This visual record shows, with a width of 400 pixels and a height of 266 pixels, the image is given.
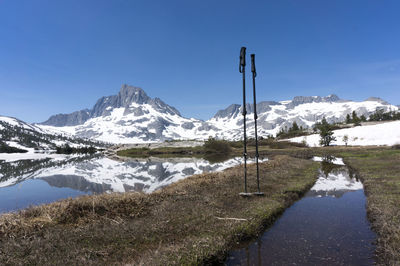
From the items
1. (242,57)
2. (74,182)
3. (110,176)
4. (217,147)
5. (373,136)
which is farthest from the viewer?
(217,147)

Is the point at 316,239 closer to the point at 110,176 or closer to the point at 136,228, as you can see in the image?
the point at 136,228

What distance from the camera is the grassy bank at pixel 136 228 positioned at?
920cm

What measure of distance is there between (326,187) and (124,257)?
24077 mm

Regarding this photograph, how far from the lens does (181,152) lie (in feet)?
482

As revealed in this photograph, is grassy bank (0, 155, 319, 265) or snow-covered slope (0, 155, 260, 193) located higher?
grassy bank (0, 155, 319, 265)

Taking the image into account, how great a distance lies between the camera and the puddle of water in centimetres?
1004

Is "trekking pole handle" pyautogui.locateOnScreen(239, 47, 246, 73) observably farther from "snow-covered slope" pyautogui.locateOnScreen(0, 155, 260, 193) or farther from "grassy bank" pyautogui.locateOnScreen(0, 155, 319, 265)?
"snow-covered slope" pyautogui.locateOnScreen(0, 155, 260, 193)

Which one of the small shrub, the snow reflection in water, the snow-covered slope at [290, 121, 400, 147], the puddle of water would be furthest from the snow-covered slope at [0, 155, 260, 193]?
the snow-covered slope at [290, 121, 400, 147]

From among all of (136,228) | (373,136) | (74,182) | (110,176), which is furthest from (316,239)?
(373,136)

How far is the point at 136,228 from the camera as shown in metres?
12.1

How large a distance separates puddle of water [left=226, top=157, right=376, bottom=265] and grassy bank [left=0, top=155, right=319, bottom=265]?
87 centimetres

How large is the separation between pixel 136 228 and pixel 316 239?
964cm

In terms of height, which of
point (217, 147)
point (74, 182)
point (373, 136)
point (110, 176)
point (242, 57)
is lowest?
point (110, 176)

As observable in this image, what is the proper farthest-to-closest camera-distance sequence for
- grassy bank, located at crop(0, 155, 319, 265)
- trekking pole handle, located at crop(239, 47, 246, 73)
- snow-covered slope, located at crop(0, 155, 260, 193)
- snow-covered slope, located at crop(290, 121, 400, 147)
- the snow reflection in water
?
snow-covered slope, located at crop(290, 121, 400, 147) < snow-covered slope, located at crop(0, 155, 260, 193) < the snow reflection in water < trekking pole handle, located at crop(239, 47, 246, 73) < grassy bank, located at crop(0, 155, 319, 265)
